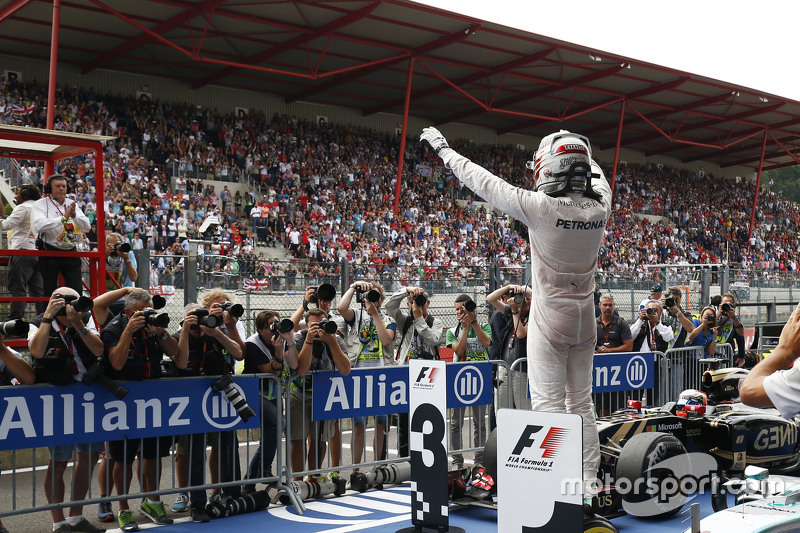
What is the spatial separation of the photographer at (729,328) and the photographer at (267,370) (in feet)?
22.3

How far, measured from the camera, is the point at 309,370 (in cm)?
687

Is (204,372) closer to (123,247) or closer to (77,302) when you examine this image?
(77,302)

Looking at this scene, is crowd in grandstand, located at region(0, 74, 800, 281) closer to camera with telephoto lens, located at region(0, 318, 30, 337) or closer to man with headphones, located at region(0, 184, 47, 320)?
man with headphones, located at region(0, 184, 47, 320)

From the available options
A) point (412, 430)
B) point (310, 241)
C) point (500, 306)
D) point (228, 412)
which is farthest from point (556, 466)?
point (310, 241)

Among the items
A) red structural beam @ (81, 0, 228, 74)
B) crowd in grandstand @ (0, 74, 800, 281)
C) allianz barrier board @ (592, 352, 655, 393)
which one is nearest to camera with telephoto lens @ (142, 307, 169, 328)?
allianz barrier board @ (592, 352, 655, 393)

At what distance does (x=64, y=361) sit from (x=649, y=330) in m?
7.09

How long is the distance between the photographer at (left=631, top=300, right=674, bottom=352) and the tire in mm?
4389

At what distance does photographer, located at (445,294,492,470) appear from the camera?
24.8 feet

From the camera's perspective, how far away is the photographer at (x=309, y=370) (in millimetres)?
6512

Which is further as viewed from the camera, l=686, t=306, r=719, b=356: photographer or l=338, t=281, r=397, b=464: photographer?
l=686, t=306, r=719, b=356: photographer

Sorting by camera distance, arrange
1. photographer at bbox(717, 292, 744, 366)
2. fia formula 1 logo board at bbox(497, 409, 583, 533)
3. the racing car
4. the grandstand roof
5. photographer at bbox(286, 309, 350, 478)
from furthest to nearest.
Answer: the grandstand roof, photographer at bbox(717, 292, 744, 366), photographer at bbox(286, 309, 350, 478), the racing car, fia formula 1 logo board at bbox(497, 409, 583, 533)

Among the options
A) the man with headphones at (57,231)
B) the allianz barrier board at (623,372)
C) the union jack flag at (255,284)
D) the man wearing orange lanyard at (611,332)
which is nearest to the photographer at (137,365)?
the man with headphones at (57,231)

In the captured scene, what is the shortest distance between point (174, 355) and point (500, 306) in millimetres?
3309

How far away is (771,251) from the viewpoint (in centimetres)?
3972
